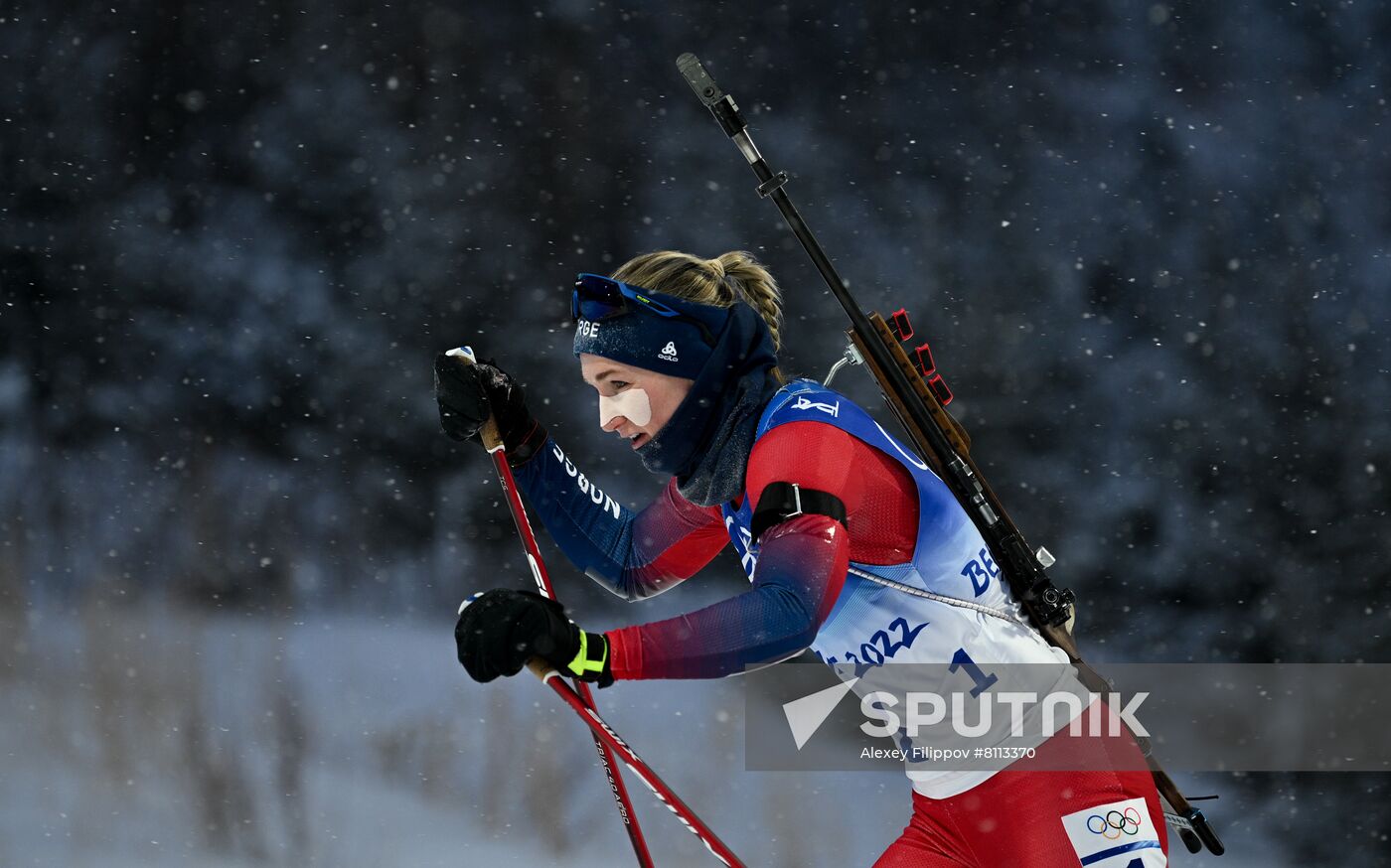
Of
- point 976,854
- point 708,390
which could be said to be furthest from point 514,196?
point 976,854

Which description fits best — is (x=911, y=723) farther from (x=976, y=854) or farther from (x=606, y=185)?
(x=606, y=185)

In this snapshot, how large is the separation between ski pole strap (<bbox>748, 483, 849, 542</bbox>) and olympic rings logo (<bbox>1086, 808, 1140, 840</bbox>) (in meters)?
0.98

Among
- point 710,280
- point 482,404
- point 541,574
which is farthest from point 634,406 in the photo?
point 482,404

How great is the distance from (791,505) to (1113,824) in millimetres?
1110

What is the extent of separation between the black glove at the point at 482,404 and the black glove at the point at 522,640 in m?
1.23

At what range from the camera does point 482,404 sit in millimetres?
3432

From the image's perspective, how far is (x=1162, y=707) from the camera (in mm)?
9586

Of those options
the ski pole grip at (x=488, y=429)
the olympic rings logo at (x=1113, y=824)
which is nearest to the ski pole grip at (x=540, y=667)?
the ski pole grip at (x=488, y=429)

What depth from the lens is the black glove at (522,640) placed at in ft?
7.25

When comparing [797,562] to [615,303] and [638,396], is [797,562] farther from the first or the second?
[615,303]

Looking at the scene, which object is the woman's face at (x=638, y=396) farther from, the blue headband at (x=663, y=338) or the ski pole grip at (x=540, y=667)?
the ski pole grip at (x=540, y=667)

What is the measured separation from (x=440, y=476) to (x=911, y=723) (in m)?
6.51

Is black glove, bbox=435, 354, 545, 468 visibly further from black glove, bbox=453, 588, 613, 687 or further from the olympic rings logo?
the olympic rings logo

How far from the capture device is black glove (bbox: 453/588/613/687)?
2211mm
